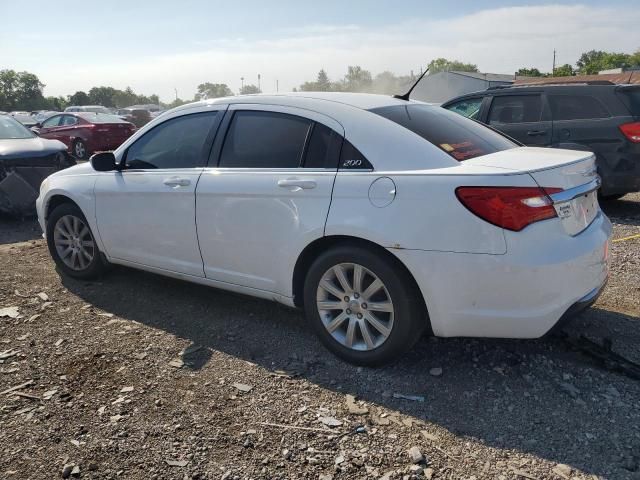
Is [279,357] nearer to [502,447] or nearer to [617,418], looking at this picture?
[502,447]

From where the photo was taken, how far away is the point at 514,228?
2814 millimetres

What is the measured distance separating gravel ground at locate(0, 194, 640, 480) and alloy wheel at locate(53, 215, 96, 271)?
0.71m

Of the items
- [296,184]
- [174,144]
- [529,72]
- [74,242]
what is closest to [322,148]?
[296,184]

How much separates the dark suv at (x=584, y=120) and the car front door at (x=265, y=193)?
17.1 ft

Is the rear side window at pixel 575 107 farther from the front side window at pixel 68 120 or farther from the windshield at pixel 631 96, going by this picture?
the front side window at pixel 68 120

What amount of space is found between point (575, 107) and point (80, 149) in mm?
13990

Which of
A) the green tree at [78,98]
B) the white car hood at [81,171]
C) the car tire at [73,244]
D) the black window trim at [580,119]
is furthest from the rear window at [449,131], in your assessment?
the green tree at [78,98]

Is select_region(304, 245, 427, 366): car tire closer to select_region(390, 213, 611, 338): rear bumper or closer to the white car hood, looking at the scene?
select_region(390, 213, 611, 338): rear bumper

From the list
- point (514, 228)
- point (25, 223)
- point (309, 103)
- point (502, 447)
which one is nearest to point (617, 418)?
point (502, 447)

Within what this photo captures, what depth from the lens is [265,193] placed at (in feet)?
11.7

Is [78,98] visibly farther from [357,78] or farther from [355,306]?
[355,306]

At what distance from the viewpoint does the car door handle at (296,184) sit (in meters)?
3.39

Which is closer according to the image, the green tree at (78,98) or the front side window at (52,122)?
the front side window at (52,122)

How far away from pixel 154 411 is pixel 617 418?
2.44m
